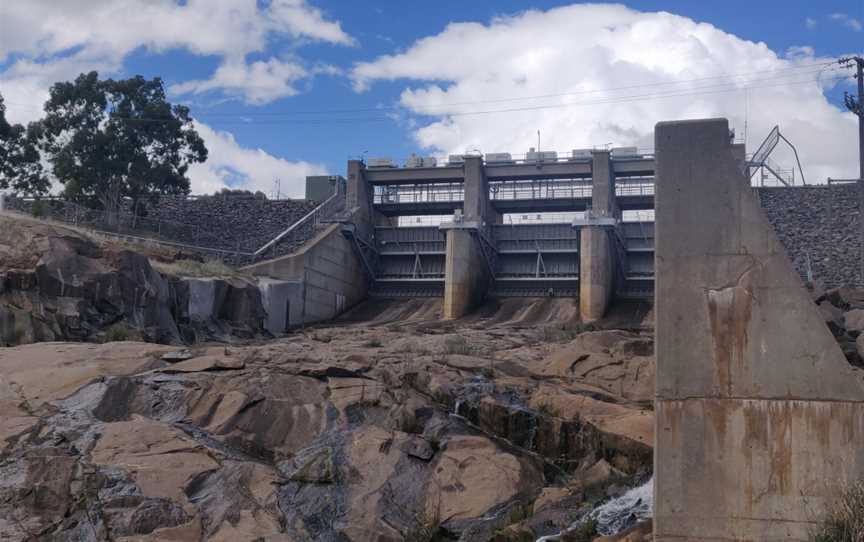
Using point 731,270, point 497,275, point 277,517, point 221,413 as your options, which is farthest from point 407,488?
point 497,275

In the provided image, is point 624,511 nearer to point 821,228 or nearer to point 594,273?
point 594,273

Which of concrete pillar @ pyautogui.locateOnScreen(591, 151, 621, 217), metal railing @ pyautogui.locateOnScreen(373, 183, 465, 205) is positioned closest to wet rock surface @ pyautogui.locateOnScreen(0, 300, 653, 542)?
concrete pillar @ pyautogui.locateOnScreen(591, 151, 621, 217)

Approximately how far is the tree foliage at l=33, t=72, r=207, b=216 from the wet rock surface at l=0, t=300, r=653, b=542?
26278 mm

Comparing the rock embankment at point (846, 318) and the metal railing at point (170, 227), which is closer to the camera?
the rock embankment at point (846, 318)

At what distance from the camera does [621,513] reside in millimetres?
12422

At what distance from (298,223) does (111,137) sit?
35.6 feet

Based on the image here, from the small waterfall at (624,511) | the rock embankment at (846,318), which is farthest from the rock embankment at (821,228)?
the small waterfall at (624,511)

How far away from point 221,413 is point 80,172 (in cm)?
3196

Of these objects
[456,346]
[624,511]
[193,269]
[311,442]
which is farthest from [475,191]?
[624,511]

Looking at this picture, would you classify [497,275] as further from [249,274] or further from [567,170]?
[249,274]

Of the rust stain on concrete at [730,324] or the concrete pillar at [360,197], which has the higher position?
the concrete pillar at [360,197]

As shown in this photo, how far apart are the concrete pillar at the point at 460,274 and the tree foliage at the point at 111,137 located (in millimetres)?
16200

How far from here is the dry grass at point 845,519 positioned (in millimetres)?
8633

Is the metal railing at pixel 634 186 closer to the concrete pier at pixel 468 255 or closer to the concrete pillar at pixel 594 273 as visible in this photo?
the concrete pillar at pixel 594 273
